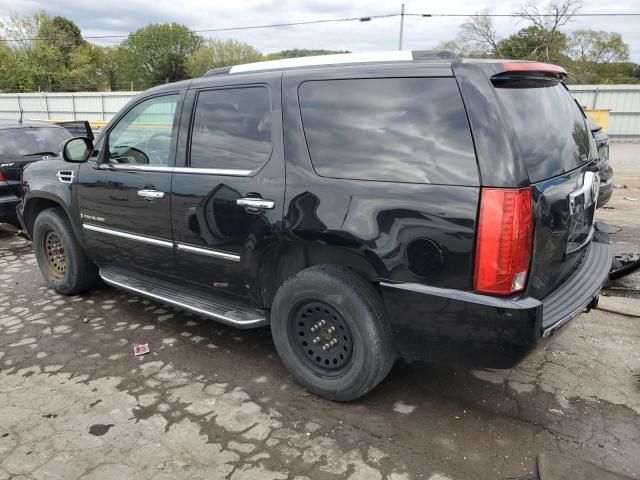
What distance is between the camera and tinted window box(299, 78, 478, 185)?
247 cm

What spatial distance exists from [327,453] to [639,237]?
Answer: 588cm

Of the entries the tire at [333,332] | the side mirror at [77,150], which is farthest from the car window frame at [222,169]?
the side mirror at [77,150]

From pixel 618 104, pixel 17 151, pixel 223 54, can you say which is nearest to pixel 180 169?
pixel 17 151

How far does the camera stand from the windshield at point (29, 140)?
6969mm

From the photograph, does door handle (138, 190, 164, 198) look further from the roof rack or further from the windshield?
the windshield

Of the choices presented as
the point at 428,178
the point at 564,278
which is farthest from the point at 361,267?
the point at 564,278

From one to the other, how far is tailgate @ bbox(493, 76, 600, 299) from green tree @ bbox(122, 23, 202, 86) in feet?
252

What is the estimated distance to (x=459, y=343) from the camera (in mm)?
2568

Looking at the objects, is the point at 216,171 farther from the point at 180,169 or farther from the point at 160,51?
the point at 160,51

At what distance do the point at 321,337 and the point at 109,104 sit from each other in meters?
28.5

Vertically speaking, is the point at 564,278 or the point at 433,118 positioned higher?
the point at 433,118

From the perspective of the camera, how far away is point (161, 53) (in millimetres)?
76875

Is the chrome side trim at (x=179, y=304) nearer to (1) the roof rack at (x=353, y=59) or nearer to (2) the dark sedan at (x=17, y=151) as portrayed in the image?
(1) the roof rack at (x=353, y=59)

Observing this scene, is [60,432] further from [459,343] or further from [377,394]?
[459,343]
